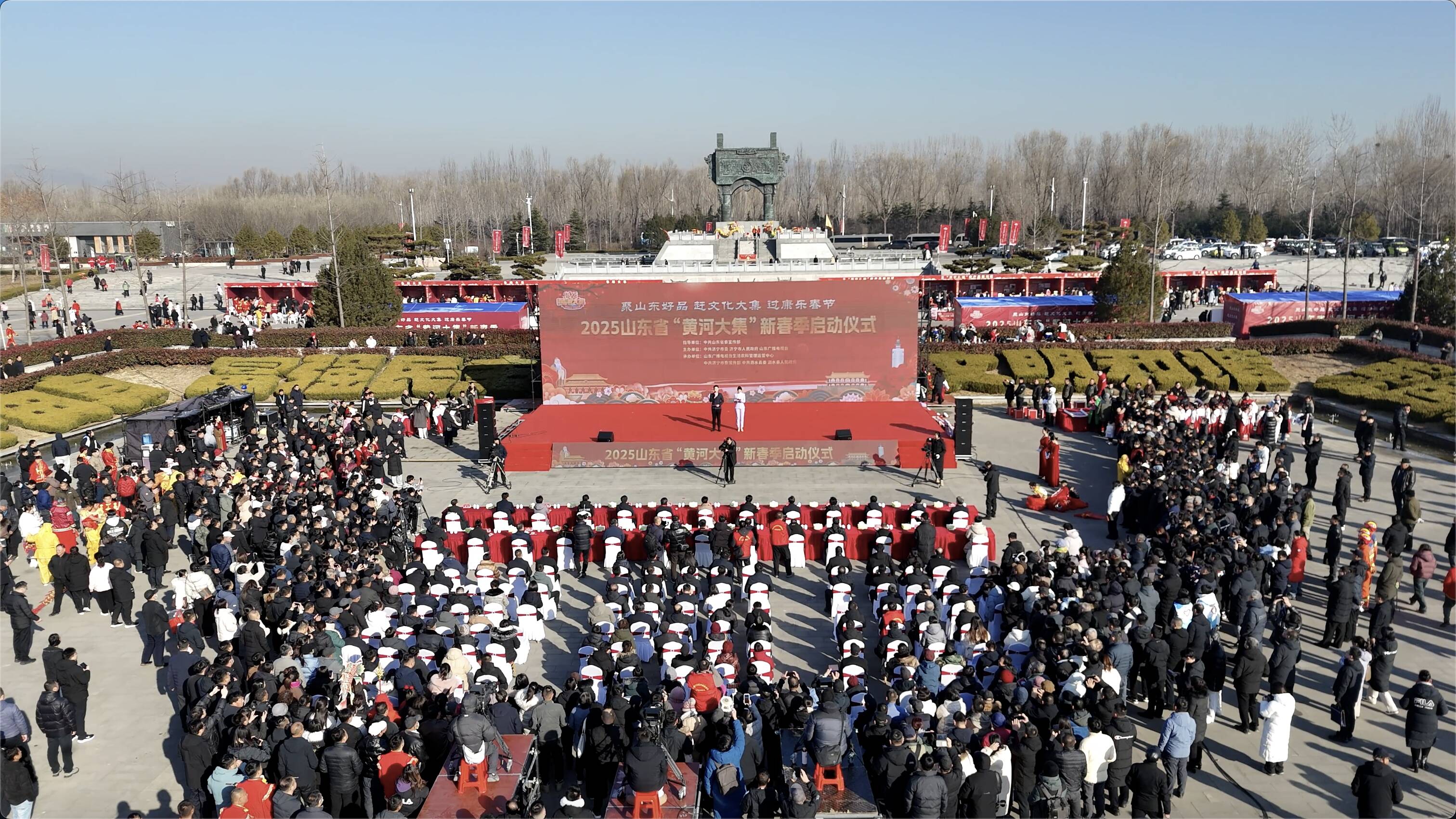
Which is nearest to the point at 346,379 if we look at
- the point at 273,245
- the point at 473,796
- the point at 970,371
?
the point at 970,371

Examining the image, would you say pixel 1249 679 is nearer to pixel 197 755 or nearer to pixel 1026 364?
pixel 197 755

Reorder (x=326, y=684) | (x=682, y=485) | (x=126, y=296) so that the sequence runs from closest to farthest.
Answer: (x=326, y=684), (x=682, y=485), (x=126, y=296)

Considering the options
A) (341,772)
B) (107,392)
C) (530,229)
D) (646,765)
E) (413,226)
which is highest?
(413,226)

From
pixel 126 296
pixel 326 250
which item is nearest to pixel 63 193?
pixel 326 250

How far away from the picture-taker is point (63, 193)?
393ft

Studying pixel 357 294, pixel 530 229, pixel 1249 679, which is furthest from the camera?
pixel 530 229

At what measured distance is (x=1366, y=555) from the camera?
49.0 feet

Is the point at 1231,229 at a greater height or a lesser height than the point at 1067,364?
greater

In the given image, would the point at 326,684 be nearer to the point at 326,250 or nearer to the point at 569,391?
the point at 569,391

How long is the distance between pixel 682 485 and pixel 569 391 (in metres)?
6.28

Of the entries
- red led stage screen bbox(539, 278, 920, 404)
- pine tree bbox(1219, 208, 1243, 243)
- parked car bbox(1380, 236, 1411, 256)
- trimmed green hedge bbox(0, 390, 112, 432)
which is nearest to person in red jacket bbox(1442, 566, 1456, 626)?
red led stage screen bbox(539, 278, 920, 404)

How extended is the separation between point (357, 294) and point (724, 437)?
22.4 m

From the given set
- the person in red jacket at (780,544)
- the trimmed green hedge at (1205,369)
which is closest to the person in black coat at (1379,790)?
the person in red jacket at (780,544)

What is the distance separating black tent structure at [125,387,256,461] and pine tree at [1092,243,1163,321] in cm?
3292
